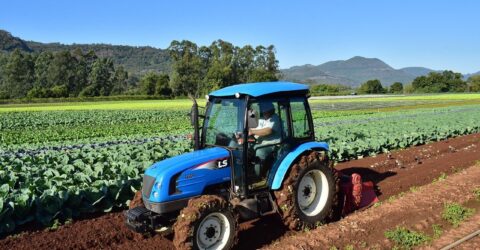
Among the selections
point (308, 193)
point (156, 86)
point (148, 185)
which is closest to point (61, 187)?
point (148, 185)

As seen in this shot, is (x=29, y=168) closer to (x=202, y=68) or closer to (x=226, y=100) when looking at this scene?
(x=226, y=100)

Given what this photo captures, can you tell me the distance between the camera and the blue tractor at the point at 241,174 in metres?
5.60

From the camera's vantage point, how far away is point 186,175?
570 cm

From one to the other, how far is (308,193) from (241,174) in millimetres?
1518

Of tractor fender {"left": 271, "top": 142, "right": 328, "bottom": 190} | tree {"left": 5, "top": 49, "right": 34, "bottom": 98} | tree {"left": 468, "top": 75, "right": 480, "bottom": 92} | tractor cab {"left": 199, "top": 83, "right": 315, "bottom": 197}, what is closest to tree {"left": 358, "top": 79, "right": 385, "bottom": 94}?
tree {"left": 468, "top": 75, "right": 480, "bottom": 92}

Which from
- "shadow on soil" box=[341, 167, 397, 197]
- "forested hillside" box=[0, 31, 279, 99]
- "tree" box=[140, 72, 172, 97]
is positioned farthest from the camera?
"forested hillside" box=[0, 31, 279, 99]

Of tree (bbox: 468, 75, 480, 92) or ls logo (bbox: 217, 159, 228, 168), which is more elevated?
tree (bbox: 468, 75, 480, 92)

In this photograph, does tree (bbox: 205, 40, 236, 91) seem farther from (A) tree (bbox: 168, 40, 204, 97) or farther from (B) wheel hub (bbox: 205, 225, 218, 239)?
(B) wheel hub (bbox: 205, 225, 218, 239)

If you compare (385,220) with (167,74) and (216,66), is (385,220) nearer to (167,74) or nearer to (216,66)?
(216,66)

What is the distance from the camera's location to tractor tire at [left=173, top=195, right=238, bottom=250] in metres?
5.33

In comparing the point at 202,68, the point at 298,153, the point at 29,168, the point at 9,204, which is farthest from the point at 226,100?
the point at 202,68

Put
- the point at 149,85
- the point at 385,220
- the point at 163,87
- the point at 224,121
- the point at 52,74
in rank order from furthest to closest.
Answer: the point at 52,74
the point at 149,85
the point at 163,87
the point at 385,220
the point at 224,121

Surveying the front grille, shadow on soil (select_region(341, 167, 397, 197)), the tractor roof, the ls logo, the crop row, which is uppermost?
the tractor roof

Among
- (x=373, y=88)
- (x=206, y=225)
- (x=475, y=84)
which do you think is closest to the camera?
(x=206, y=225)
